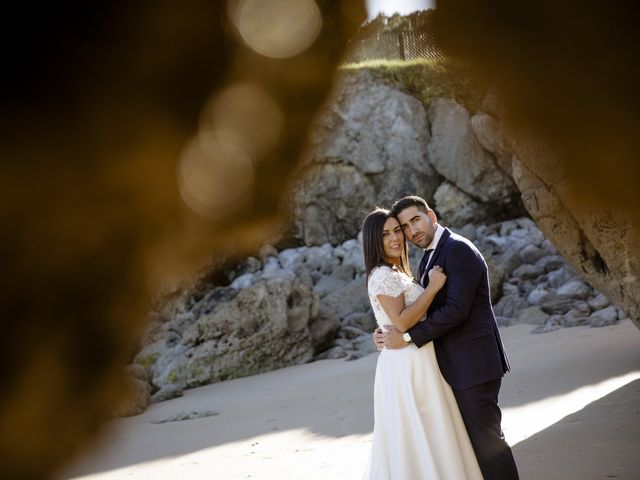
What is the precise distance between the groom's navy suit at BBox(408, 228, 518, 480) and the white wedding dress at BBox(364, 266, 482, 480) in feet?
0.27

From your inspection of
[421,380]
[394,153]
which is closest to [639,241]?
[421,380]

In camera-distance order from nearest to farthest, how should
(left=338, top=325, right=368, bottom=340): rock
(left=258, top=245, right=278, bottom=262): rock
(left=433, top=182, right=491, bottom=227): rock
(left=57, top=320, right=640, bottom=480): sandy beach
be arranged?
(left=57, top=320, right=640, bottom=480): sandy beach → (left=338, top=325, right=368, bottom=340): rock → (left=258, top=245, right=278, bottom=262): rock → (left=433, top=182, right=491, bottom=227): rock

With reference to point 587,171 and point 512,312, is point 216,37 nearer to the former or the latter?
point 587,171

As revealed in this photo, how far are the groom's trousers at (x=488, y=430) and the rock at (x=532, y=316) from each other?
1100 centimetres

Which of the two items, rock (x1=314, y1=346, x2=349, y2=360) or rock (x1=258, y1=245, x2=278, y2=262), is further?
rock (x1=258, y1=245, x2=278, y2=262)

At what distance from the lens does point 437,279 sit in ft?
14.4

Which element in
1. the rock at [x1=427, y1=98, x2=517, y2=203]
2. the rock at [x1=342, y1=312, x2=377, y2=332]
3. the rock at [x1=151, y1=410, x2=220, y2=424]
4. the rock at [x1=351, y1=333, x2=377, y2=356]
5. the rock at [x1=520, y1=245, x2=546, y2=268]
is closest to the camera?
the rock at [x1=151, y1=410, x2=220, y2=424]

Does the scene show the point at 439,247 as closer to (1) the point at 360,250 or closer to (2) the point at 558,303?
(2) the point at 558,303

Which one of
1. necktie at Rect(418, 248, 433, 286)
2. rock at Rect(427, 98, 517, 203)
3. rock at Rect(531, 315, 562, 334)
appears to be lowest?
rock at Rect(531, 315, 562, 334)

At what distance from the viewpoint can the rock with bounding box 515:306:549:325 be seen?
49.5ft

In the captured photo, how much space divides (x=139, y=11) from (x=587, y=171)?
7.61 ft

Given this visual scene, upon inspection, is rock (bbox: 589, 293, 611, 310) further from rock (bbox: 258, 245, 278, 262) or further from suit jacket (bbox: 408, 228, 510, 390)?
suit jacket (bbox: 408, 228, 510, 390)

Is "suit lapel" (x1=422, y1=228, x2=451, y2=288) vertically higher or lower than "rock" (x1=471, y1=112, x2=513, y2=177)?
lower

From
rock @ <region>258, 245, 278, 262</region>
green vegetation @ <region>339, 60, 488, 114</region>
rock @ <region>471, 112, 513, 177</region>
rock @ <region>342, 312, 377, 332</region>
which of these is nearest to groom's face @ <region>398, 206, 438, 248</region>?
rock @ <region>471, 112, 513, 177</region>
